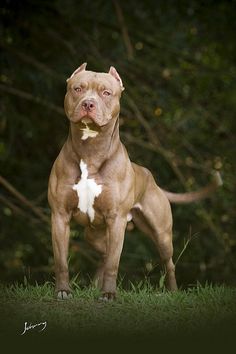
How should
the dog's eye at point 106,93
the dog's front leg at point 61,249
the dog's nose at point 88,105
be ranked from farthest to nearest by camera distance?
the dog's front leg at point 61,249 < the dog's eye at point 106,93 < the dog's nose at point 88,105

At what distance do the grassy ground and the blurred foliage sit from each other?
9.80 feet

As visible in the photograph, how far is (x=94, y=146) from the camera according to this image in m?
3.69

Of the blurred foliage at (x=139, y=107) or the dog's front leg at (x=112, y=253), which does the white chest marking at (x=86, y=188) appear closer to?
the dog's front leg at (x=112, y=253)

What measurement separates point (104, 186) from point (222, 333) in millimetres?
906

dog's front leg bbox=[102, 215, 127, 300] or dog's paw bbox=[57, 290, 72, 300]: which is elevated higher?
dog's front leg bbox=[102, 215, 127, 300]

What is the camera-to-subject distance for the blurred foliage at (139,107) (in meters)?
6.98

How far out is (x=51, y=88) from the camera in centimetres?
723

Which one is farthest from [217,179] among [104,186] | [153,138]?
[153,138]

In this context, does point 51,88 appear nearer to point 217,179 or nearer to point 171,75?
point 171,75

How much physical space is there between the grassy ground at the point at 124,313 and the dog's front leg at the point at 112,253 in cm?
6

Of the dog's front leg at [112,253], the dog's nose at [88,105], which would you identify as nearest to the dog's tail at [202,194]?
the dog's front leg at [112,253]

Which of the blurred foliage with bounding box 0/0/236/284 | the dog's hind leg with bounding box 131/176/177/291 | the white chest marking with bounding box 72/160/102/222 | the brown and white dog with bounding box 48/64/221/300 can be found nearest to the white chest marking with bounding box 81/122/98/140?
the brown and white dog with bounding box 48/64/221/300

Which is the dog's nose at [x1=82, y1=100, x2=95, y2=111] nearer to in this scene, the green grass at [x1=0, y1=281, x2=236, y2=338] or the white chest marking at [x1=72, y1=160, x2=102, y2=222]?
the white chest marking at [x1=72, y1=160, x2=102, y2=222]

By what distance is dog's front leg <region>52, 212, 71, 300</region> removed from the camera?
3.69 m
